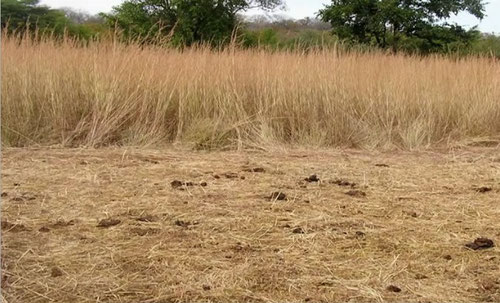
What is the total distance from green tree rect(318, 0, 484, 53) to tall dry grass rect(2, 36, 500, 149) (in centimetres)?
1559

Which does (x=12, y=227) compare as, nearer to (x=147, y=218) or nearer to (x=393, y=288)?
(x=147, y=218)

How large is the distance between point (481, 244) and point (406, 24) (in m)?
19.8

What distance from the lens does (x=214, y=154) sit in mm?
4246

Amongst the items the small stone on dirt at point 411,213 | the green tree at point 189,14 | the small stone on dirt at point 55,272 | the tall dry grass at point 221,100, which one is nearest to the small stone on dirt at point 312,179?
the small stone on dirt at point 411,213

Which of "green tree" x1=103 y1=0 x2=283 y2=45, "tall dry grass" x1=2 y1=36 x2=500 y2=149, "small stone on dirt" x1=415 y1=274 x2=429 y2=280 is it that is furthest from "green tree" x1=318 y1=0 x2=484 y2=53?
"small stone on dirt" x1=415 y1=274 x2=429 y2=280

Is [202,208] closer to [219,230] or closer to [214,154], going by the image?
[219,230]

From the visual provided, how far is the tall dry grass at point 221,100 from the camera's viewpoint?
4457mm

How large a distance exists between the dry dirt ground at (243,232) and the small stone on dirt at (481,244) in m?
0.03

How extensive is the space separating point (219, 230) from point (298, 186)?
928 millimetres

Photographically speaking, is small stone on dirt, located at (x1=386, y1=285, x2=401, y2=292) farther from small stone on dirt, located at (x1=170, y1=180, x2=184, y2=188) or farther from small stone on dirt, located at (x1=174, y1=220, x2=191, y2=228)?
small stone on dirt, located at (x1=170, y1=180, x2=184, y2=188)

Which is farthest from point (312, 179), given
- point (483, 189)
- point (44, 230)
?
point (44, 230)

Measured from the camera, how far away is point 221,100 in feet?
15.8

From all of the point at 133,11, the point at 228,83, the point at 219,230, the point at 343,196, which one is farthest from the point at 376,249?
the point at 133,11

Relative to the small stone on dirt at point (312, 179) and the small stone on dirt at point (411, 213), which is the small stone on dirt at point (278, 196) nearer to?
the small stone on dirt at point (312, 179)
